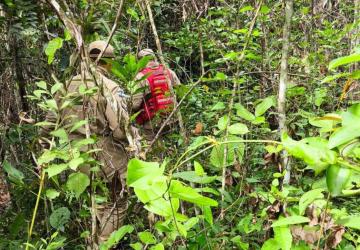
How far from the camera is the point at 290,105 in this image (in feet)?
10.2

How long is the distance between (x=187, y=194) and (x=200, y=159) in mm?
1977

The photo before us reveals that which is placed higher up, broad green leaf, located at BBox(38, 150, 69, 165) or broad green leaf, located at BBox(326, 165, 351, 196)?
broad green leaf, located at BBox(326, 165, 351, 196)

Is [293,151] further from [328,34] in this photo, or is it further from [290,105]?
[328,34]

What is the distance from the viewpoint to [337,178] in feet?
2.23

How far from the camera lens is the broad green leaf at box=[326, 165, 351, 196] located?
26.6 inches

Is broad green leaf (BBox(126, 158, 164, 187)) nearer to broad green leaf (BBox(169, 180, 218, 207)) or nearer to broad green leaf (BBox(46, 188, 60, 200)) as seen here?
broad green leaf (BBox(169, 180, 218, 207))

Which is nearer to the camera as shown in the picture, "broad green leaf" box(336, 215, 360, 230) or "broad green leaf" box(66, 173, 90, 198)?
"broad green leaf" box(336, 215, 360, 230)

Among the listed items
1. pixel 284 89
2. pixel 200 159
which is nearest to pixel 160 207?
pixel 284 89

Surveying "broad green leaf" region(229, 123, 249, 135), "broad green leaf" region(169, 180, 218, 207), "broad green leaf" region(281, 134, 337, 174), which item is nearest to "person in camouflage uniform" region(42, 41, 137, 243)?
"broad green leaf" region(229, 123, 249, 135)

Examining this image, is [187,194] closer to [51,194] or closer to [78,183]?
[78,183]

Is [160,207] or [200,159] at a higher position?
[160,207]

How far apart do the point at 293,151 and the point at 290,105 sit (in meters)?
2.51

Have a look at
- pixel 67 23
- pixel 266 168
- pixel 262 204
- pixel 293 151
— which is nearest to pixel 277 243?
pixel 293 151

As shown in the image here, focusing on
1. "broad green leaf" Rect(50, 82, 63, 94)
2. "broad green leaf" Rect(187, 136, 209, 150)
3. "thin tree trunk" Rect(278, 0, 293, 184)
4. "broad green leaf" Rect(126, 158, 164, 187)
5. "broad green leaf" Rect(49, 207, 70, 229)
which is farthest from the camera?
"thin tree trunk" Rect(278, 0, 293, 184)
